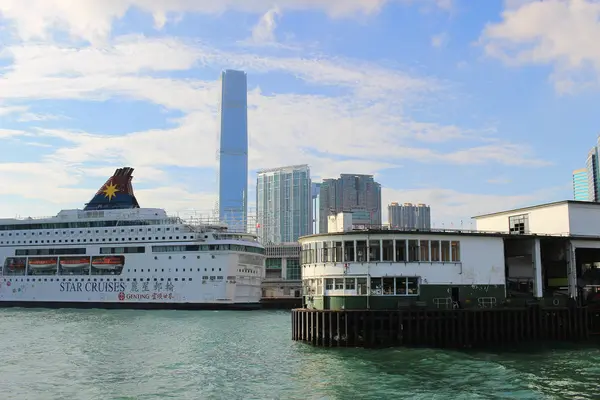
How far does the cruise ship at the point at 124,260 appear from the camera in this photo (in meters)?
72.6

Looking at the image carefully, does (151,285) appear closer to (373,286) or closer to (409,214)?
(373,286)

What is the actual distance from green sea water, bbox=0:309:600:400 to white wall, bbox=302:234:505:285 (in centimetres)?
454

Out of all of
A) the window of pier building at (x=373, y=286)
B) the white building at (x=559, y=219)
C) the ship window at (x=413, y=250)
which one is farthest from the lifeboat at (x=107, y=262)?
the ship window at (x=413, y=250)

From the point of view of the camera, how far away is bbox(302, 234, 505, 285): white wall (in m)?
32.4

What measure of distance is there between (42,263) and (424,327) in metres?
67.1

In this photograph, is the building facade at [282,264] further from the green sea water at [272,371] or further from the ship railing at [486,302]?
the ship railing at [486,302]

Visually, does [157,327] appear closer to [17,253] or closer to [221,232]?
[221,232]

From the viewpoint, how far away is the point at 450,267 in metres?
33.5

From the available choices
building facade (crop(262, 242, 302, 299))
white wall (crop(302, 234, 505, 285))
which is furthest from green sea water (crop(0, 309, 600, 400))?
building facade (crop(262, 242, 302, 299))

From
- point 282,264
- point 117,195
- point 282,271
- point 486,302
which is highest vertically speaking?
point 117,195

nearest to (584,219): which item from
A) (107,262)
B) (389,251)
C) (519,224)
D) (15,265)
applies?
(519,224)

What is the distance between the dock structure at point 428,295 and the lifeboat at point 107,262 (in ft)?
160

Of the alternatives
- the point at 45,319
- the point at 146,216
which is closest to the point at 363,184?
the point at 146,216

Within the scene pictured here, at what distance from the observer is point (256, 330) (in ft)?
146
